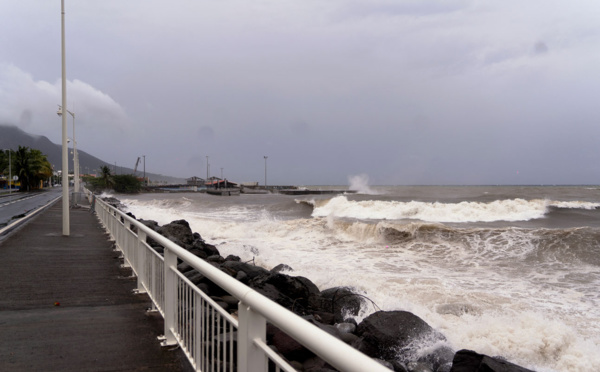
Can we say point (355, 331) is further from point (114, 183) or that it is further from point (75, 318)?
point (114, 183)

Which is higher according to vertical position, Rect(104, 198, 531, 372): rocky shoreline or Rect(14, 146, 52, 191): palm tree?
Rect(14, 146, 52, 191): palm tree

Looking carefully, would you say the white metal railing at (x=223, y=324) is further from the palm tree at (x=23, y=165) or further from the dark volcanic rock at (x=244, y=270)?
the palm tree at (x=23, y=165)

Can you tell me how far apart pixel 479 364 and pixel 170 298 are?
136 inches

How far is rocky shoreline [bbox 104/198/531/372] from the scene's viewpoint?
4.43m

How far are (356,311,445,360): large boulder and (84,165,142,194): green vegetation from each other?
10616 centimetres

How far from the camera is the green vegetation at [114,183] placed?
328 feet

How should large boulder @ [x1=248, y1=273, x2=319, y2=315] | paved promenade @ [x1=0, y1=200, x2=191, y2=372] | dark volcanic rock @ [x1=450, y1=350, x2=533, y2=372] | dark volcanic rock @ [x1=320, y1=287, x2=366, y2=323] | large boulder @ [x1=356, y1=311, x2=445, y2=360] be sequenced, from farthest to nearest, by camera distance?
dark volcanic rock @ [x1=320, y1=287, x2=366, y2=323], large boulder @ [x1=248, y1=273, x2=319, y2=315], large boulder @ [x1=356, y1=311, x2=445, y2=360], dark volcanic rock @ [x1=450, y1=350, x2=533, y2=372], paved promenade @ [x1=0, y1=200, x2=191, y2=372]

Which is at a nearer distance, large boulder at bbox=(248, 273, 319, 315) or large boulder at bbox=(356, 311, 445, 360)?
large boulder at bbox=(356, 311, 445, 360)

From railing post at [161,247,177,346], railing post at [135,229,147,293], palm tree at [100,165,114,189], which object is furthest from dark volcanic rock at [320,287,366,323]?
palm tree at [100,165,114,189]

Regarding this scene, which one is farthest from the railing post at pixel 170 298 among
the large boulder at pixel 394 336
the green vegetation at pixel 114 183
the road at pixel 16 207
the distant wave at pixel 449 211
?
the green vegetation at pixel 114 183

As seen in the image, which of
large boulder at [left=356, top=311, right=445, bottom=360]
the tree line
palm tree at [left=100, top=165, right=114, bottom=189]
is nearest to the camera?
large boulder at [left=356, top=311, right=445, bottom=360]

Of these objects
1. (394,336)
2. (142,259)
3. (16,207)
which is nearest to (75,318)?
(142,259)

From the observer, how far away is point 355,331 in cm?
604

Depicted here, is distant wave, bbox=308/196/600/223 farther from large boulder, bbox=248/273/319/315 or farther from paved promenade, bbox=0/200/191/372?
paved promenade, bbox=0/200/191/372
